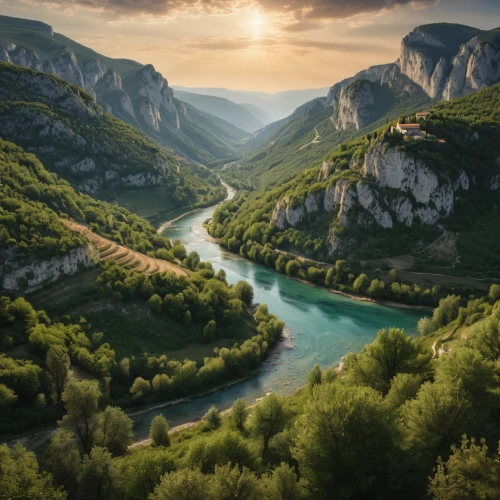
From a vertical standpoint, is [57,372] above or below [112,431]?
above

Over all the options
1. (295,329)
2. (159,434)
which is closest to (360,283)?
(295,329)

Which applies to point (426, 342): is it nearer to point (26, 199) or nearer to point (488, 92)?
point (26, 199)

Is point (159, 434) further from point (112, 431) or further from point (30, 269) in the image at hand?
point (30, 269)

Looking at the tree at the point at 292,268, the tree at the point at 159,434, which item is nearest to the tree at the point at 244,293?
the tree at the point at 292,268

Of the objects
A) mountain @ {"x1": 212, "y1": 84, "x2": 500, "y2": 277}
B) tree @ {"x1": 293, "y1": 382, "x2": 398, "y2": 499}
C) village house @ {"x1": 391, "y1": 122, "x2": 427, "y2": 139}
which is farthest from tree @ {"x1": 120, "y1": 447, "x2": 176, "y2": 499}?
village house @ {"x1": 391, "y1": 122, "x2": 427, "y2": 139}

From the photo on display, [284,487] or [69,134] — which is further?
[69,134]

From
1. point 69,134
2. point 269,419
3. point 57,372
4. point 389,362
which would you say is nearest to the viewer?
point 269,419

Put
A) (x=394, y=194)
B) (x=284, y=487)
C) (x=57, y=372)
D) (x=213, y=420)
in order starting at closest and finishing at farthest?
(x=284, y=487) < (x=213, y=420) < (x=57, y=372) < (x=394, y=194)

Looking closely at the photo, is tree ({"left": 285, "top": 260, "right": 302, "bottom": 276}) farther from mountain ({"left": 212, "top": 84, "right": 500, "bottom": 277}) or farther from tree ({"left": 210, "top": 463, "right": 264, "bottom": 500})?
tree ({"left": 210, "top": 463, "right": 264, "bottom": 500})

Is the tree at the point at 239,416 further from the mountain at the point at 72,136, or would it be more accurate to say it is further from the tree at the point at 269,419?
the mountain at the point at 72,136
